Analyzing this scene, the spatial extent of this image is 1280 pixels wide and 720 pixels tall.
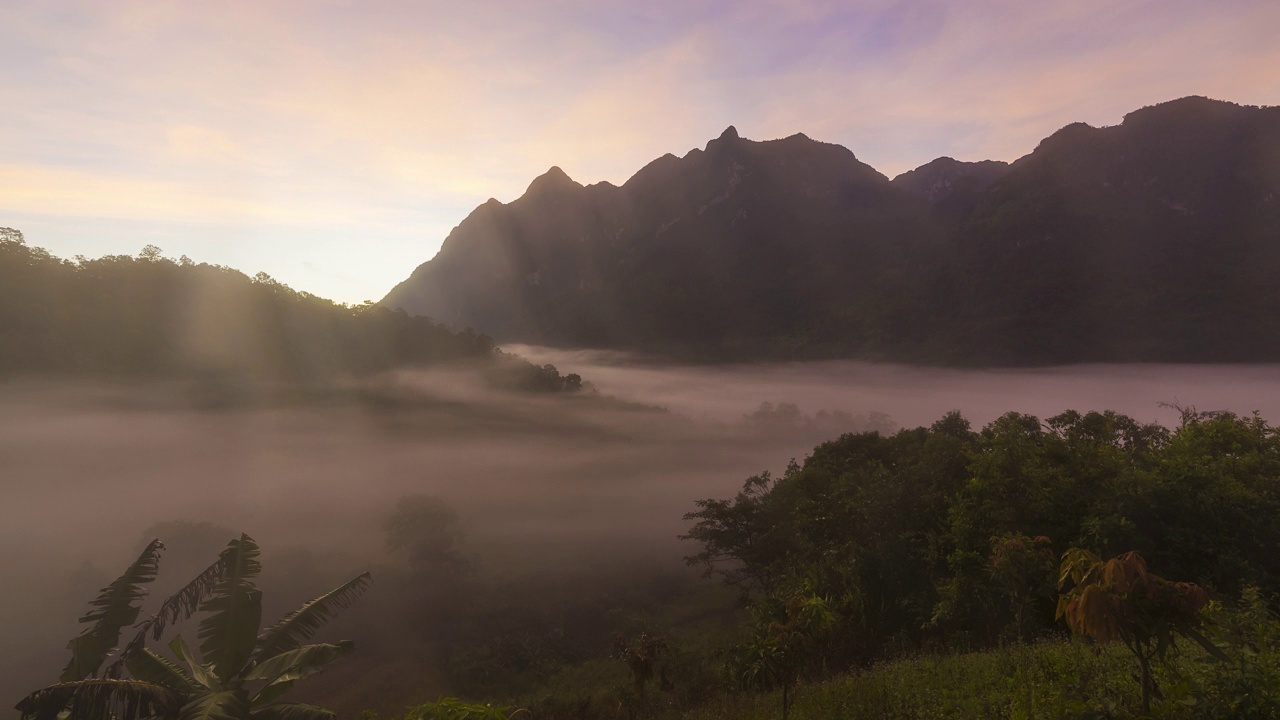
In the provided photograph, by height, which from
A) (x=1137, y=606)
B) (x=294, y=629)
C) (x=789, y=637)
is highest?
(x=1137, y=606)

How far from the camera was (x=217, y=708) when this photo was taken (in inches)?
332

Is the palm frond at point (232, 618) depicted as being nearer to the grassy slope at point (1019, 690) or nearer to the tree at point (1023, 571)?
the grassy slope at point (1019, 690)

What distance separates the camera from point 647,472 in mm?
112625

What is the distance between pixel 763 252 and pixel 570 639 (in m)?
147

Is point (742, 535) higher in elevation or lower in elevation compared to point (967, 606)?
lower

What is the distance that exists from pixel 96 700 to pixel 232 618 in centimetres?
268

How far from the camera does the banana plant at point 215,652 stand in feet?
29.5

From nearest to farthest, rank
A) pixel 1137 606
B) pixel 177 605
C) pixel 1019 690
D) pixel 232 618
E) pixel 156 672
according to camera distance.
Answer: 1. pixel 1137 606
2. pixel 1019 690
3. pixel 156 672
4. pixel 232 618
5. pixel 177 605

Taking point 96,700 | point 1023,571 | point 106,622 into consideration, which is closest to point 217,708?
point 96,700

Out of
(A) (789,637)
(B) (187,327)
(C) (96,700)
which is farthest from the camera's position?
(B) (187,327)

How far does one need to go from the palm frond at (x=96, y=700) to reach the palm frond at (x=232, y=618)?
64.1 inches

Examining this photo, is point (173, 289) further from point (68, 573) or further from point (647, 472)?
point (647, 472)

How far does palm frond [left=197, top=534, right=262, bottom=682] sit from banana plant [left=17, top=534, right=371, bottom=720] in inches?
0.6

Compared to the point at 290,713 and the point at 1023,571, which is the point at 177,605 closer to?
the point at 290,713
